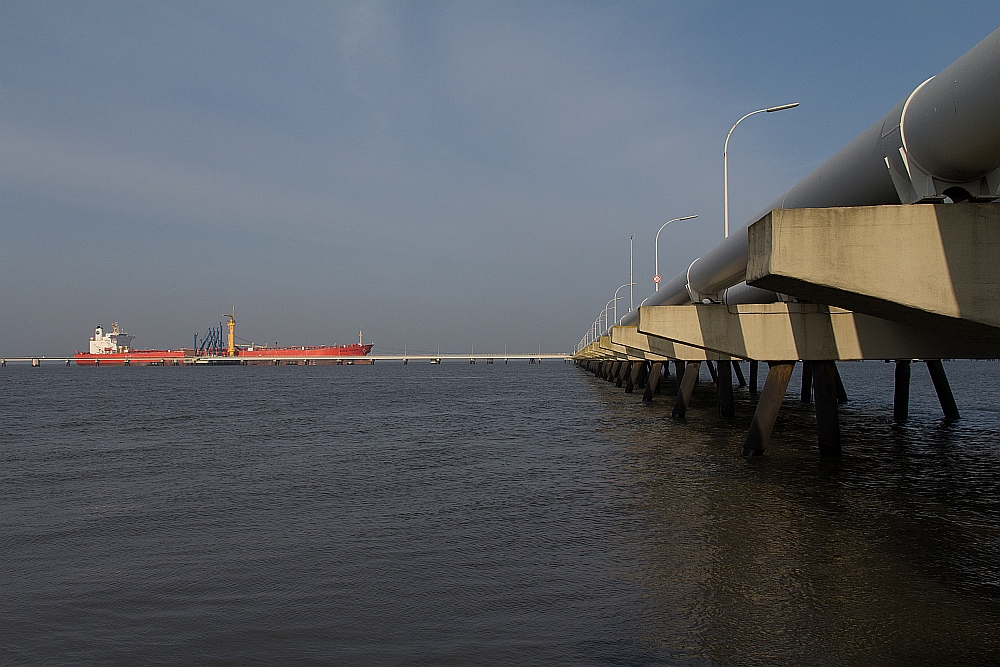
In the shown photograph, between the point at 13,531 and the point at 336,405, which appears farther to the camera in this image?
the point at 336,405

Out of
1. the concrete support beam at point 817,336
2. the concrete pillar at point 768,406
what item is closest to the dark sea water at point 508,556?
the concrete pillar at point 768,406

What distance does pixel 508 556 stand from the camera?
9.89m

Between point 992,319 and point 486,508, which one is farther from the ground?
point 992,319

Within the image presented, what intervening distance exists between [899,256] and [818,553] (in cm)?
366

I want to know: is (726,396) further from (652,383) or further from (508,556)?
(508,556)

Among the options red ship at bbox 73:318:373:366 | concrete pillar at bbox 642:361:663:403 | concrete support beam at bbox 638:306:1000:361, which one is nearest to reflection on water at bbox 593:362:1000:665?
concrete support beam at bbox 638:306:1000:361

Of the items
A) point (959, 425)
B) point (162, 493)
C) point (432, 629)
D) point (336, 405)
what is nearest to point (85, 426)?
point (336, 405)

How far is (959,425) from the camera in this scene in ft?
88.0

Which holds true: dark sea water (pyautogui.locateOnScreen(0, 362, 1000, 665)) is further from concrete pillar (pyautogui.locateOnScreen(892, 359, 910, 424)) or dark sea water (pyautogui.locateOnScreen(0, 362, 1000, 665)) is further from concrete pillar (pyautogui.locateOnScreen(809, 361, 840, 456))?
concrete pillar (pyautogui.locateOnScreen(892, 359, 910, 424))

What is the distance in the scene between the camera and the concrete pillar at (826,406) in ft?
55.2

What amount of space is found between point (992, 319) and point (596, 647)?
16.1 ft

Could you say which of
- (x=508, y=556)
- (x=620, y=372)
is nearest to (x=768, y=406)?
(x=508, y=556)

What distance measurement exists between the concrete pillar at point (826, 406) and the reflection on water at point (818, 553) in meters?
0.46

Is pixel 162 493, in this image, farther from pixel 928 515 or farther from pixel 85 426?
pixel 85 426
